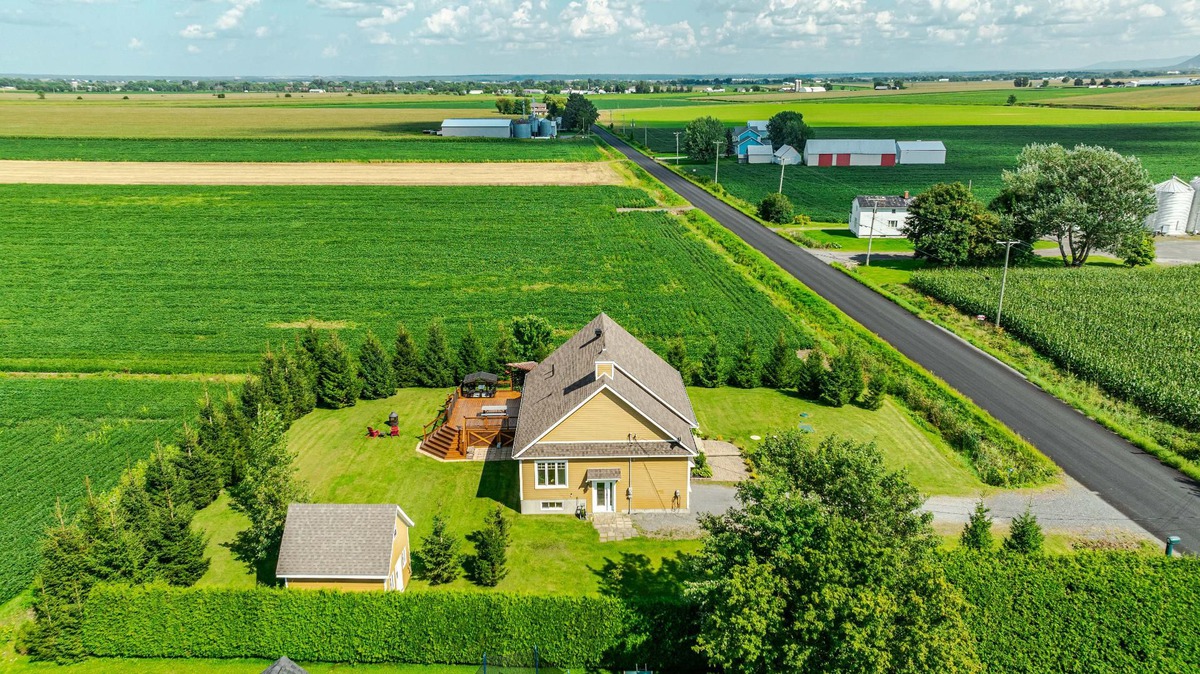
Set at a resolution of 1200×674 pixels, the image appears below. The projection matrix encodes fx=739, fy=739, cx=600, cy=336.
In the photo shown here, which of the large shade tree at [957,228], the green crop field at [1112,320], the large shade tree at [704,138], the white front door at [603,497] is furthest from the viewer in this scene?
the large shade tree at [704,138]

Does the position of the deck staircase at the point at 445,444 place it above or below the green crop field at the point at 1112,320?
→ below

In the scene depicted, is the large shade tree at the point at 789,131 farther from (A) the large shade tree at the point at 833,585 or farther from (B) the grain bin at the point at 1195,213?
(A) the large shade tree at the point at 833,585

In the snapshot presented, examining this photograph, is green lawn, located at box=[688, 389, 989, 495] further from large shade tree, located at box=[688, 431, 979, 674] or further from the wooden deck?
large shade tree, located at box=[688, 431, 979, 674]

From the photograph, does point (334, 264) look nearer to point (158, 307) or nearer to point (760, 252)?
point (158, 307)

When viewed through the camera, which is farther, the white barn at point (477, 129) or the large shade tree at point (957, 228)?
the white barn at point (477, 129)

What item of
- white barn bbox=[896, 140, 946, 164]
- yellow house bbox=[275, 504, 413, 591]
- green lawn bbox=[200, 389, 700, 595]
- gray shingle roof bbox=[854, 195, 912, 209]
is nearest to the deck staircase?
green lawn bbox=[200, 389, 700, 595]

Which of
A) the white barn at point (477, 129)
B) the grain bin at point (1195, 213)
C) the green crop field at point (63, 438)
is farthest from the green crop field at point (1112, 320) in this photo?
the white barn at point (477, 129)
